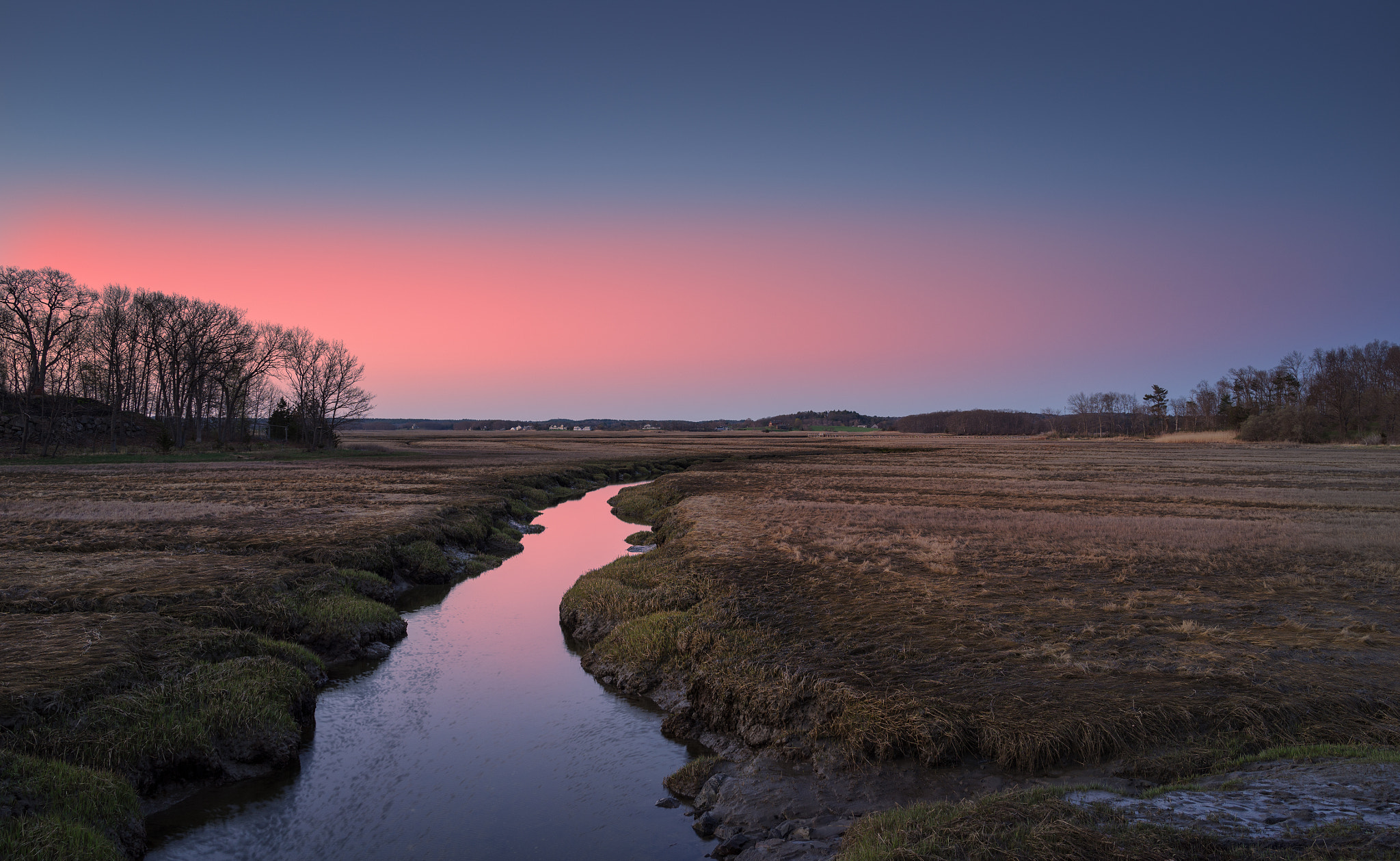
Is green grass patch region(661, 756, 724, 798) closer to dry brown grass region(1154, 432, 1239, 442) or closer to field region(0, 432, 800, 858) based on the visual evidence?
field region(0, 432, 800, 858)

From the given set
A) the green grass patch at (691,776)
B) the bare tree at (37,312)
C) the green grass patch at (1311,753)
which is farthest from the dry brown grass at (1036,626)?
the bare tree at (37,312)

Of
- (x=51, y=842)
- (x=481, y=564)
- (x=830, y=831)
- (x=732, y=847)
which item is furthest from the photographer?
(x=481, y=564)

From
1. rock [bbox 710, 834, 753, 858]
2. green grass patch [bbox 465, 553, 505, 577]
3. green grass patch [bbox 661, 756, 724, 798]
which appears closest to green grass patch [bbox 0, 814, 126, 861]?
green grass patch [bbox 661, 756, 724, 798]

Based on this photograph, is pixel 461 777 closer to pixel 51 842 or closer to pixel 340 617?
pixel 51 842

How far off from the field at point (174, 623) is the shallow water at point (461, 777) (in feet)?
2.24

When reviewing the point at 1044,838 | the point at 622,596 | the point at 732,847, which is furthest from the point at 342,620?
the point at 1044,838

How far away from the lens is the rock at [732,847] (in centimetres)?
777

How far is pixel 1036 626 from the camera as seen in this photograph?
12758mm

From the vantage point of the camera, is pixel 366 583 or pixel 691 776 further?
pixel 366 583

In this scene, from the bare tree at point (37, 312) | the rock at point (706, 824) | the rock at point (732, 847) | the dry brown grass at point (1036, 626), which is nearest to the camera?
the rock at point (732, 847)

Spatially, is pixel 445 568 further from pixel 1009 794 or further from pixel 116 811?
pixel 1009 794

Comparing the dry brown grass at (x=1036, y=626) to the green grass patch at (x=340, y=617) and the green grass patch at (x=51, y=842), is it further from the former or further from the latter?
the green grass patch at (x=51, y=842)

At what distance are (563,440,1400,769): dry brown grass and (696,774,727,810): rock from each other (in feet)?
3.58

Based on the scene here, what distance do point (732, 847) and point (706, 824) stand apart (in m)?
0.66
